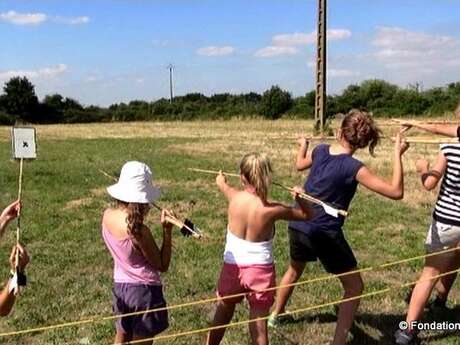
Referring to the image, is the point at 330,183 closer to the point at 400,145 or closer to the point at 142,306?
the point at 400,145

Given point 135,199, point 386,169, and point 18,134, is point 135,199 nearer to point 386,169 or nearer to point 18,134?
point 18,134

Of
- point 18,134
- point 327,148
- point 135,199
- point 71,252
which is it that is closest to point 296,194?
point 327,148

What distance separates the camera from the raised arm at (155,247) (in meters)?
4.03

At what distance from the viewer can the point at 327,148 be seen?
5.05 m

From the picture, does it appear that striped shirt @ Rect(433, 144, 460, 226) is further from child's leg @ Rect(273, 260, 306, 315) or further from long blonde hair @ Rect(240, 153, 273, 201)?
long blonde hair @ Rect(240, 153, 273, 201)

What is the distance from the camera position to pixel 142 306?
165 inches

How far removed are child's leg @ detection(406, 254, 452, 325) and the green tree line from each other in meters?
38.1

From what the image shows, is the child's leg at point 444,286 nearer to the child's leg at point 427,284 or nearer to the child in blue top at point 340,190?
the child's leg at point 427,284

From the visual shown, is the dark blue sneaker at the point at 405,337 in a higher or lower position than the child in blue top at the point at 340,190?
lower

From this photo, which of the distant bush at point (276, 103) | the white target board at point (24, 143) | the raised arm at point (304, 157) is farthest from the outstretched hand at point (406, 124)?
the distant bush at point (276, 103)

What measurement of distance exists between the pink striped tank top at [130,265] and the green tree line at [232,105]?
129ft

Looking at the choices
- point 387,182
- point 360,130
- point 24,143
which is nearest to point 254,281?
point 387,182

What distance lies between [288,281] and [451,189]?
1481mm

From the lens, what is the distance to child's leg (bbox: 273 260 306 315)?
5.38 metres
